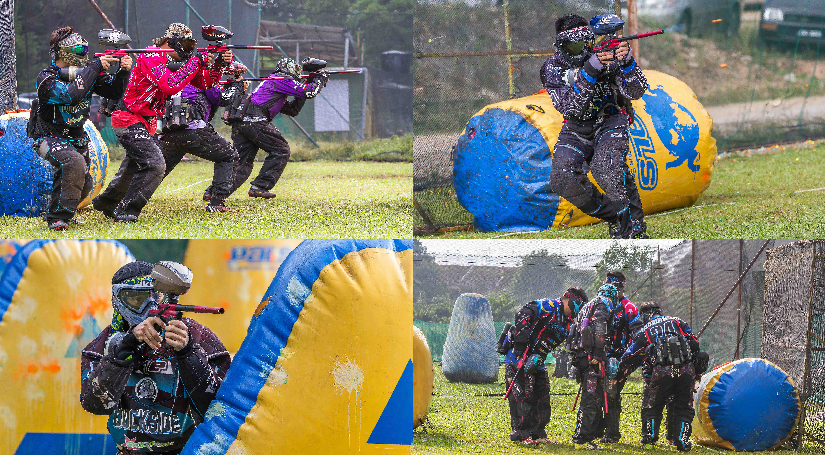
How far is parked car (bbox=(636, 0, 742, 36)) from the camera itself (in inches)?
516

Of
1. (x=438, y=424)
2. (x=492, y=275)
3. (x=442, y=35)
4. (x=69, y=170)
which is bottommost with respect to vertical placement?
(x=438, y=424)

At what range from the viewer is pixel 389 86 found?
803cm

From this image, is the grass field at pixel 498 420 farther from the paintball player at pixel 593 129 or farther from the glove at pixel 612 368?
the paintball player at pixel 593 129

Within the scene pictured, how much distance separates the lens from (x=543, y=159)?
603cm

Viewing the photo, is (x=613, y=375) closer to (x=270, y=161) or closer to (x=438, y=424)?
(x=438, y=424)

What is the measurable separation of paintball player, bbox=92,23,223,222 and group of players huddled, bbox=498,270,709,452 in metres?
2.68

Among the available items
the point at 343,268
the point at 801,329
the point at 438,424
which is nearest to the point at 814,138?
the point at 801,329

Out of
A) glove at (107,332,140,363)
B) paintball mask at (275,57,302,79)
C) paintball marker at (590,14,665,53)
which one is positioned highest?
paintball marker at (590,14,665,53)

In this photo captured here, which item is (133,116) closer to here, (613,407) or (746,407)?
(613,407)

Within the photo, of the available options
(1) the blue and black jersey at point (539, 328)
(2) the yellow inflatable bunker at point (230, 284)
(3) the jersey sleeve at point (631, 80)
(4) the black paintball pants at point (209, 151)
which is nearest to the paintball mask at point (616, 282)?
(1) the blue and black jersey at point (539, 328)

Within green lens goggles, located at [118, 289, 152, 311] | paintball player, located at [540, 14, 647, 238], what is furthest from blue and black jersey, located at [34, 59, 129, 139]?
paintball player, located at [540, 14, 647, 238]

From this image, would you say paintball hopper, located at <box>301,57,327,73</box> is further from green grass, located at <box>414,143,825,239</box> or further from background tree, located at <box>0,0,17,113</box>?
background tree, located at <box>0,0,17,113</box>

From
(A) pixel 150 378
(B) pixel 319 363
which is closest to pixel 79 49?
(A) pixel 150 378

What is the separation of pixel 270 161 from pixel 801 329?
4.16 metres
